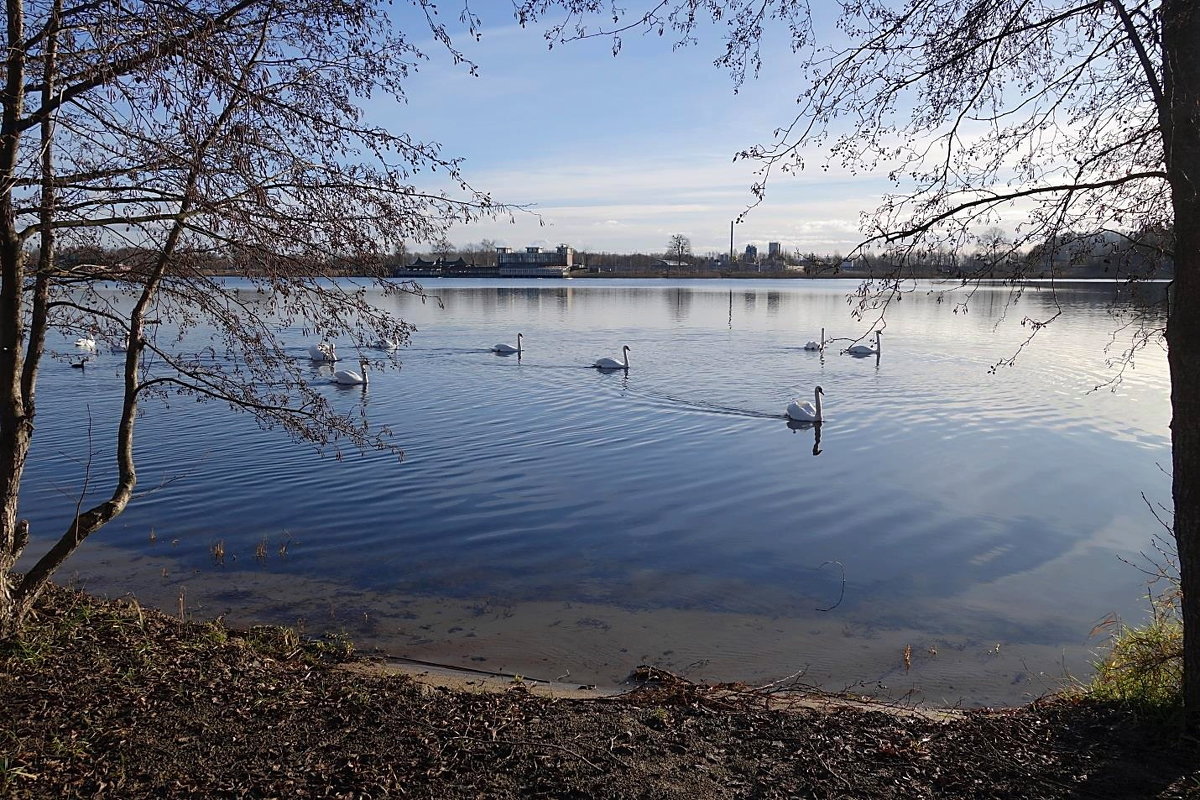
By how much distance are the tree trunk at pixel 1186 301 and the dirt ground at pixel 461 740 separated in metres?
0.84

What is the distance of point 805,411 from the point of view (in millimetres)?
19000

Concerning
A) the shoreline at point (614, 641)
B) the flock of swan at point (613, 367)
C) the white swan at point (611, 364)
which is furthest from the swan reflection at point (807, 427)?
the shoreline at point (614, 641)

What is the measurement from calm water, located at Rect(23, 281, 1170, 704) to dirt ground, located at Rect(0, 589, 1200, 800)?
188 centimetres

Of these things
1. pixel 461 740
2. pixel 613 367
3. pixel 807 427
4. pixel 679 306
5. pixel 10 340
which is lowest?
pixel 807 427

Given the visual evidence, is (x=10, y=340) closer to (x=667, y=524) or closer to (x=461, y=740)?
(x=461, y=740)

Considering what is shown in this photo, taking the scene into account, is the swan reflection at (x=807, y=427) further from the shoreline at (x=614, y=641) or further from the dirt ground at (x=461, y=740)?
the dirt ground at (x=461, y=740)

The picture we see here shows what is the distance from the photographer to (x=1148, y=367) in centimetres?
2827

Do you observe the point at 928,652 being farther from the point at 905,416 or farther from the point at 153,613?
the point at 905,416

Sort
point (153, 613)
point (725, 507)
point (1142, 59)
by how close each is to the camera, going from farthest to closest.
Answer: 1. point (725, 507)
2. point (153, 613)
3. point (1142, 59)

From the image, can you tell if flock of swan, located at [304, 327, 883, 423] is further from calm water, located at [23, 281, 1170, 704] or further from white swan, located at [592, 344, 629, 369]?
calm water, located at [23, 281, 1170, 704]

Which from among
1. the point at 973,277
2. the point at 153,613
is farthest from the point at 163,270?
the point at 973,277

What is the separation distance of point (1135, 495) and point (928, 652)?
798cm

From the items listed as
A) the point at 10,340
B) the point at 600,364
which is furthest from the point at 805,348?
the point at 10,340

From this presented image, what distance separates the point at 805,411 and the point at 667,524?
858 centimetres
